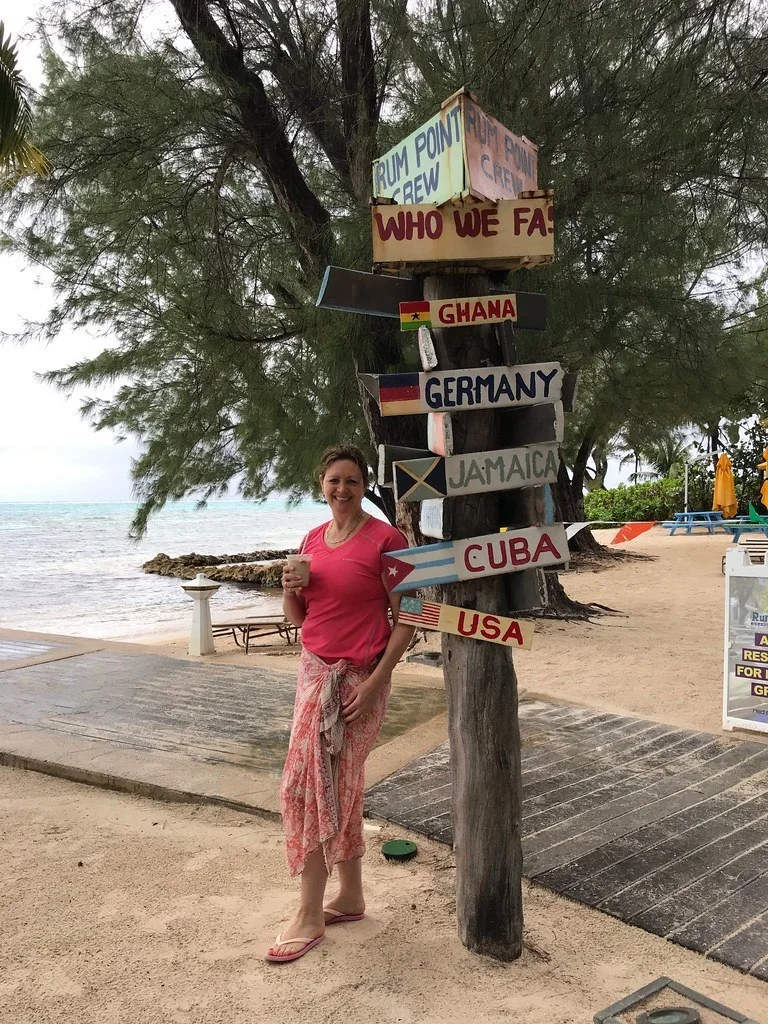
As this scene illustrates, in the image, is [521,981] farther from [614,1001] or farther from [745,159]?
[745,159]

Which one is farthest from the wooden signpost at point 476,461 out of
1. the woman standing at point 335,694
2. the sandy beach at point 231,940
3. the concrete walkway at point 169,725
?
the concrete walkway at point 169,725

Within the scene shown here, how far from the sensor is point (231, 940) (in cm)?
285

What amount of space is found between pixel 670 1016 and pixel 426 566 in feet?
4.77

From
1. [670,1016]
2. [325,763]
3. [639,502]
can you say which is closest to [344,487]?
[325,763]

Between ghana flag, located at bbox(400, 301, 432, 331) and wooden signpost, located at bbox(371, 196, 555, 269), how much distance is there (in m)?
0.15

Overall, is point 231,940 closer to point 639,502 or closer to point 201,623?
point 201,623

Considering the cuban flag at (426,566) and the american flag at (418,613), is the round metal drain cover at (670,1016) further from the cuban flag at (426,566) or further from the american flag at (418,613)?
the cuban flag at (426,566)

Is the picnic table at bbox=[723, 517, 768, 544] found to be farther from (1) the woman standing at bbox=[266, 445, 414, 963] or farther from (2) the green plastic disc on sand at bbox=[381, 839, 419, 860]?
(1) the woman standing at bbox=[266, 445, 414, 963]

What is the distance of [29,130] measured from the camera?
650cm

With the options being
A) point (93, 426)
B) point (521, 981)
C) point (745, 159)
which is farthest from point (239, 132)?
point (521, 981)

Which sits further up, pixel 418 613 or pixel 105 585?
pixel 418 613

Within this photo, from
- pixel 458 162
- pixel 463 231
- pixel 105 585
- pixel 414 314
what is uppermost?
pixel 458 162

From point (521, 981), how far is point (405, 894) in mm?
686

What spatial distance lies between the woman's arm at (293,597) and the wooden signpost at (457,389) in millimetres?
614
